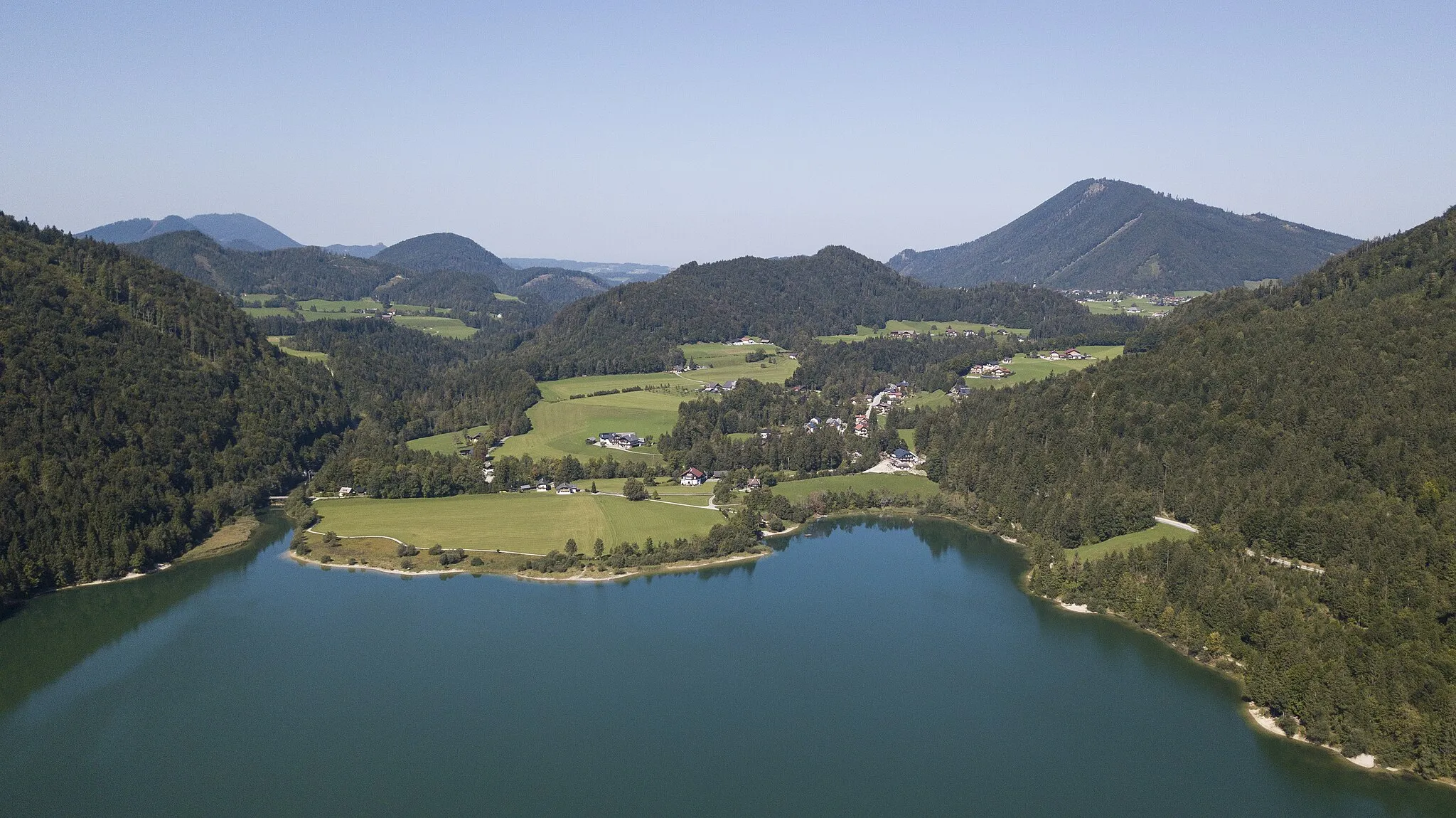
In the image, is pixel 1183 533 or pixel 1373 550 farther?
pixel 1183 533

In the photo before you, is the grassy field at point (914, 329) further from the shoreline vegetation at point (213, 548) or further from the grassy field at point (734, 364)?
the shoreline vegetation at point (213, 548)

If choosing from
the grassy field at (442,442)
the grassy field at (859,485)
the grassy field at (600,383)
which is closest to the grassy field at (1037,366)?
the grassy field at (859,485)

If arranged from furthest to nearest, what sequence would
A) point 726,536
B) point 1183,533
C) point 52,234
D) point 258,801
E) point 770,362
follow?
point 770,362
point 52,234
point 726,536
point 1183,533
point 258,801

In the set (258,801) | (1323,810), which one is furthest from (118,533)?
(1323,810)

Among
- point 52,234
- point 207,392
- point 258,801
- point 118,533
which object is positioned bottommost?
point 258,801

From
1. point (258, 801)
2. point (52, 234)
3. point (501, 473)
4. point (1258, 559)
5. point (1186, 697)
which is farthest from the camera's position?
point (52, 234)

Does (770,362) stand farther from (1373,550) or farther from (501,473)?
(1373,550)

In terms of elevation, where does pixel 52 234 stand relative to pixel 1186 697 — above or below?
above
